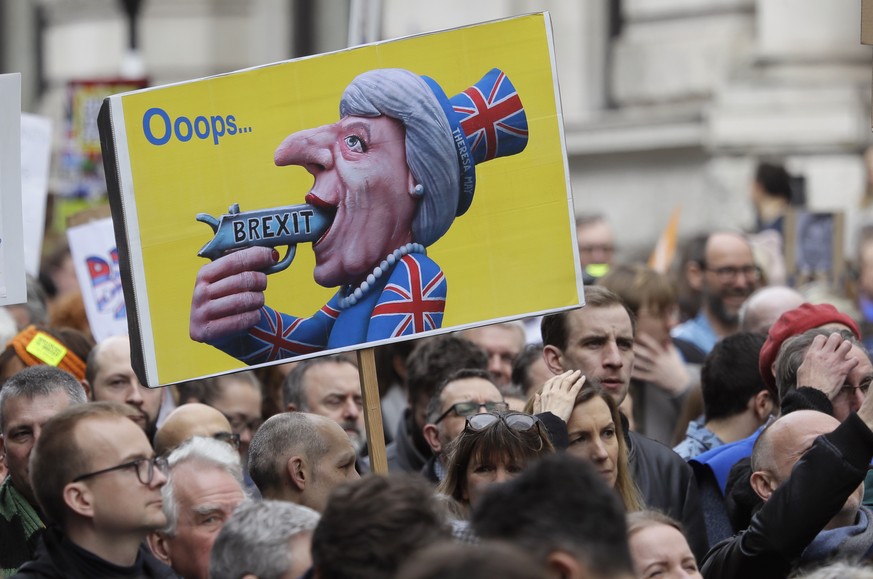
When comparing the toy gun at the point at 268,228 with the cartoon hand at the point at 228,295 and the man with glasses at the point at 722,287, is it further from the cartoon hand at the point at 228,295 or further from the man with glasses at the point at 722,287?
the man with glasses at the point at 722,287

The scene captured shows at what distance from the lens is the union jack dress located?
17.2ft

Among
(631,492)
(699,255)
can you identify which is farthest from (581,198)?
(631,492)

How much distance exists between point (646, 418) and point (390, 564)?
4210 millimetres

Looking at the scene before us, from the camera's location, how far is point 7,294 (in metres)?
5.55

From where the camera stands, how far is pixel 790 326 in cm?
607

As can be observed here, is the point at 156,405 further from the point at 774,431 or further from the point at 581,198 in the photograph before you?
the point at 581,198

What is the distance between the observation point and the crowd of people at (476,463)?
3547 mm

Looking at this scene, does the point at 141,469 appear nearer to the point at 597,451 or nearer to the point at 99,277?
the point at 597,451

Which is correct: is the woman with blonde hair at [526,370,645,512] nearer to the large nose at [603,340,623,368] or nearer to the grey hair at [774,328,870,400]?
the large nose at [603,340,623,368]

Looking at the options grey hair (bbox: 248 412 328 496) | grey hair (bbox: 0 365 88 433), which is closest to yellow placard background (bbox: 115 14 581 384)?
grey hair (bbox: 248 412 328 496)

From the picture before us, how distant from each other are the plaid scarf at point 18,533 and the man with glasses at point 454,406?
1383mm

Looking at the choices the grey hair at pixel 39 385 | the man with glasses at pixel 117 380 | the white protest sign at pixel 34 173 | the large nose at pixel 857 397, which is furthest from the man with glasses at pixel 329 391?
the large nose at pixel 857 397

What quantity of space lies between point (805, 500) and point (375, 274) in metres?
1.49

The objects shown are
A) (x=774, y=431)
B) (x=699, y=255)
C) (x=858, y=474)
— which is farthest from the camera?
(x=699, y=255)
